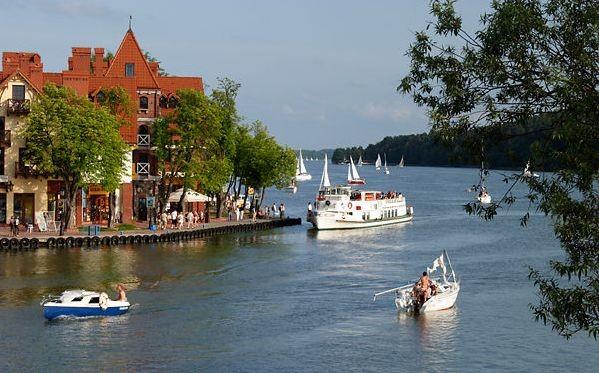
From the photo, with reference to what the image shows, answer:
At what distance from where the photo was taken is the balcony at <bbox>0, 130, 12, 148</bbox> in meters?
81.4

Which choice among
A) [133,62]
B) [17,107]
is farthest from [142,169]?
[17,107]

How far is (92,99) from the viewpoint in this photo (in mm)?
90188

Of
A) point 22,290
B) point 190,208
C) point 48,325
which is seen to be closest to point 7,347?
point 48,325

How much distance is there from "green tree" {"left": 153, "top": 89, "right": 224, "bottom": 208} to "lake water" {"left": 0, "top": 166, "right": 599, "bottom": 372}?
359 inches

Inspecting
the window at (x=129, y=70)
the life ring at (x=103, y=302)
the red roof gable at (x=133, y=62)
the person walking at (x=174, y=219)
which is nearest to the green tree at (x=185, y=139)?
the person walking at (x=174, y=219)

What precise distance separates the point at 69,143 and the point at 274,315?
112 ft

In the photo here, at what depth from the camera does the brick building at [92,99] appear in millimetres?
82000

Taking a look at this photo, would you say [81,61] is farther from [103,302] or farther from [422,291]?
[422,291]

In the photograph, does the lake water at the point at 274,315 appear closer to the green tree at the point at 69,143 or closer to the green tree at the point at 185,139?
the green tree at the point at 69,143

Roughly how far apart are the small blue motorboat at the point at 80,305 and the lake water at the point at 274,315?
1.81 feet

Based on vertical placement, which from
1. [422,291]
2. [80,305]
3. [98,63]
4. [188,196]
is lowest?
[80,305]

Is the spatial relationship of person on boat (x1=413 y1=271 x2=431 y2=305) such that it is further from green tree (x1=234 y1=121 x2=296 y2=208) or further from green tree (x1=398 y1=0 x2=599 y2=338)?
green tree (x1=234 y1=121 x2=296 y2=208)

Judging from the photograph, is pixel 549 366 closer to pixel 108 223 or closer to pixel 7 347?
pixel 7 347

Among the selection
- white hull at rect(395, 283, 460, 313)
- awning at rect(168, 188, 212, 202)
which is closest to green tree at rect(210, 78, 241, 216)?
awning at rect(168, 188, 212, 202)
